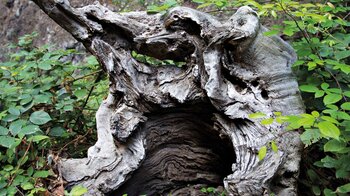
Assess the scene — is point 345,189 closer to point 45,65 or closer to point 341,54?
point 341,54

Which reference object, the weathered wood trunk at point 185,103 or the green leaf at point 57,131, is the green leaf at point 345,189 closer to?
the weathered wood trunk at point 185,103

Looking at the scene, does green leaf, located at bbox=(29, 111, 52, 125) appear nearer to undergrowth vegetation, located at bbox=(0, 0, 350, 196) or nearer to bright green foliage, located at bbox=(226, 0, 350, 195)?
undergrowth vegetation, located at bbox=(0, 0, 350, 196)

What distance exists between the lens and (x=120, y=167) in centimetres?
246

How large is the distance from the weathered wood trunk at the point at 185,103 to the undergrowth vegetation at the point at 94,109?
0.14m

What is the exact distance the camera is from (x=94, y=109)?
11.6 ft

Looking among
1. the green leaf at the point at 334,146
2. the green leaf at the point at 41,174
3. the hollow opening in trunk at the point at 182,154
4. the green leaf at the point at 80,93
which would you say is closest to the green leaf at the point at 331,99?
the green leaf at the point at 334,146

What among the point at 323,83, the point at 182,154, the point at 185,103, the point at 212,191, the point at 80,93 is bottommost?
the point at 212,191

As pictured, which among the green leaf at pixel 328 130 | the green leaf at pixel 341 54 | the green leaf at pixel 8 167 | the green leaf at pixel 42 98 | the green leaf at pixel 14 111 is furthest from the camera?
the green leaf at pixel 42 98

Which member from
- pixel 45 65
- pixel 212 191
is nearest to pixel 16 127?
pixel 45 65

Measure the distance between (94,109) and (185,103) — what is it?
1.23m

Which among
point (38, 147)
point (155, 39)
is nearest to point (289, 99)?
point (155, 39)

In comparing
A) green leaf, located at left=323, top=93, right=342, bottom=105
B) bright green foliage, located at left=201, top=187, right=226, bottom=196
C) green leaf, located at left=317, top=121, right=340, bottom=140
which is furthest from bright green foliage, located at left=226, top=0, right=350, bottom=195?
bright green foliage, located at left=201, top=187, right=226, bottom=196

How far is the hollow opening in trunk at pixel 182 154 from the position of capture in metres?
2.72

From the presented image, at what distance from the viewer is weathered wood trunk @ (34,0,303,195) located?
2.40 meters
